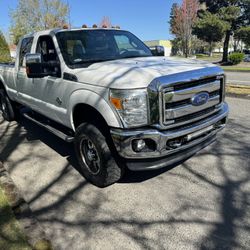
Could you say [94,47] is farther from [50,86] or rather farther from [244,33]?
[244,33]

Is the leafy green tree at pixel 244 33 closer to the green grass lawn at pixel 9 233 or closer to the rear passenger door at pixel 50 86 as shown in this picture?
the rear passenger door at pixel 50 86

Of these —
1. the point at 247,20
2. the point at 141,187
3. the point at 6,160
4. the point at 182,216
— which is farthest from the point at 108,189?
the point at 247,20

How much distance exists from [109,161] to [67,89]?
1.24 m

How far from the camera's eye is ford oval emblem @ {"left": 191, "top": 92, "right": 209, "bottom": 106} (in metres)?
3.55

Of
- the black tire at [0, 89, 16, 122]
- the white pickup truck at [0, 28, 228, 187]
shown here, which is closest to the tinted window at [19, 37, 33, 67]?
the white pickup truck at [0, 28, 228, 187]

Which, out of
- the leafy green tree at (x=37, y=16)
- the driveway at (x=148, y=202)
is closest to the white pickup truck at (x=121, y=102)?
the driveway at (x=148, y=202)

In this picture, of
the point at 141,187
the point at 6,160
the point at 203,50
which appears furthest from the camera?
the point at 203,50

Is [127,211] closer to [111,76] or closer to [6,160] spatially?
[111,76]

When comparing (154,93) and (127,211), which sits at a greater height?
(154,93)

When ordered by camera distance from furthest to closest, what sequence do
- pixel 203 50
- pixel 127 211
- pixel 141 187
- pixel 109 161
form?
1. pixel 203 50
2. pixel 141 187
3. pixel 109 161
4. pixel 127 211

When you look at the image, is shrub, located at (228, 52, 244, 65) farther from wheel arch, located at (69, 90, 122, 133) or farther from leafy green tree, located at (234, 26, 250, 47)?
wheel arch, located at (69, 90, 122, 133)

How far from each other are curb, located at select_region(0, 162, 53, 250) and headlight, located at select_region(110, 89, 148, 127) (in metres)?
1.48

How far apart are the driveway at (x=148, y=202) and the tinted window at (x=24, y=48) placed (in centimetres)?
198

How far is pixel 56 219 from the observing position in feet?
10.9
